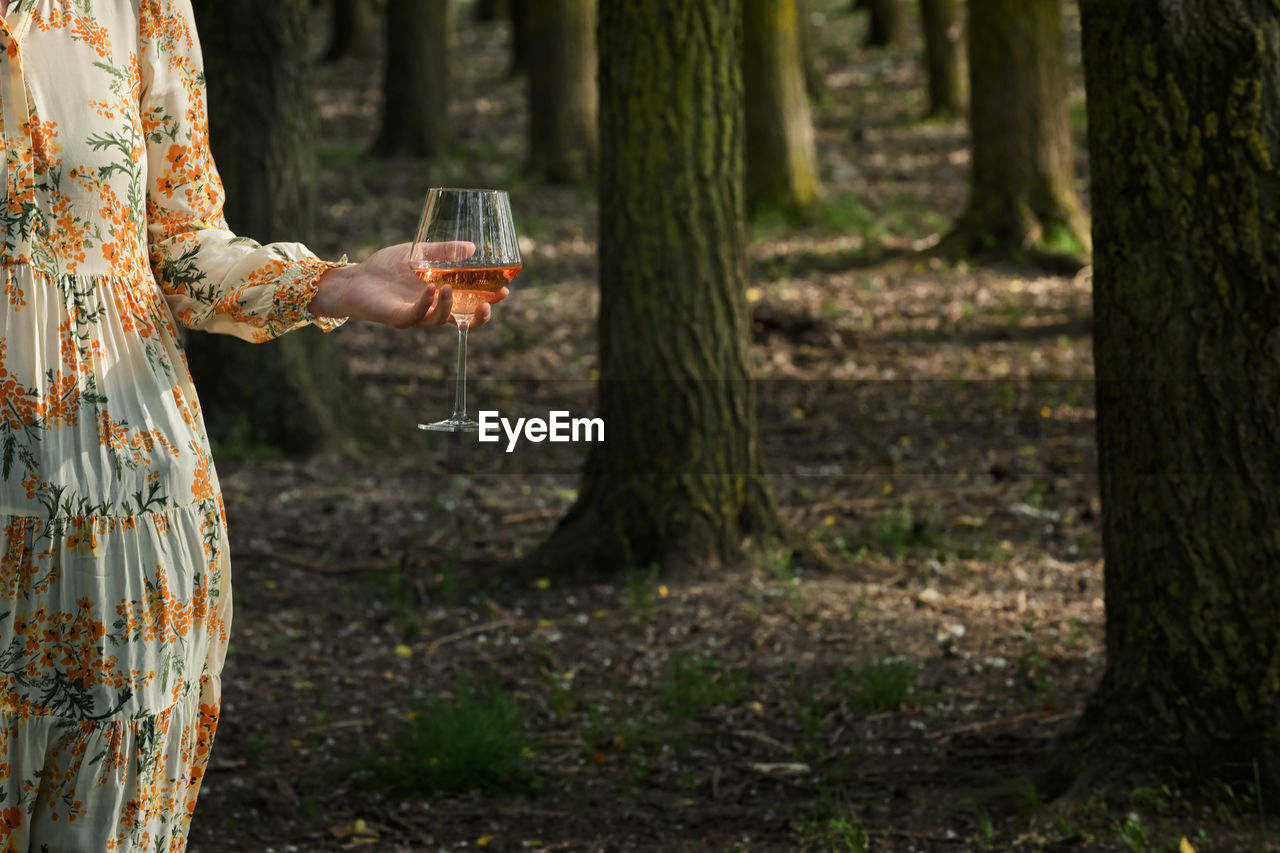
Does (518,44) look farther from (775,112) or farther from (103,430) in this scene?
(103,430)

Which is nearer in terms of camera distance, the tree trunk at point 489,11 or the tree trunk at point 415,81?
the tree trunk at point 415,81

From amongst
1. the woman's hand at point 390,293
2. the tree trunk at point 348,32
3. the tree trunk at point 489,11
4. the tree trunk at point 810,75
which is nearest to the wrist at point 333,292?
the woman's hand at point 390,293

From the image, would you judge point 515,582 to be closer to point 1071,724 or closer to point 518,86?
point 1071,724

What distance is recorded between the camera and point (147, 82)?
87.6 inches

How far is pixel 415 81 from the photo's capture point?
16484 millimetres

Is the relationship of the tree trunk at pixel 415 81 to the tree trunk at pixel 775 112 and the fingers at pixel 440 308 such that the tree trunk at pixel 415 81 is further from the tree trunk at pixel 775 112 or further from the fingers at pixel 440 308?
the fingers at pixel 440 308

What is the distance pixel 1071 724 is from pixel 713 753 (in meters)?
1.09

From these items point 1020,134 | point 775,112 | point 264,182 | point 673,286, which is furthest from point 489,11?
point 673,286

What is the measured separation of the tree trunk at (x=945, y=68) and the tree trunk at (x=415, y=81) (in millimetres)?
6079

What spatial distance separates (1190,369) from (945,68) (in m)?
16.3

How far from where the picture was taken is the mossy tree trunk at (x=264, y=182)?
294 inches

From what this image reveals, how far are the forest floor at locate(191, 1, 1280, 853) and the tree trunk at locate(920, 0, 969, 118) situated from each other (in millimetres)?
8642

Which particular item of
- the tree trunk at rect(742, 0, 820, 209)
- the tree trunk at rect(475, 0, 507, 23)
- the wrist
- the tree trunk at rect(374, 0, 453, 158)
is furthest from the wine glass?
the tree trunk at rect(475, 0, 507, 23)

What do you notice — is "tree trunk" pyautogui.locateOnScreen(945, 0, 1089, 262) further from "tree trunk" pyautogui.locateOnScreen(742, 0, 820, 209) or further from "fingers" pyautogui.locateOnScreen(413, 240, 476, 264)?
"fingers" pyautogui.locateOnScreen(413, 240, 476, 264)
